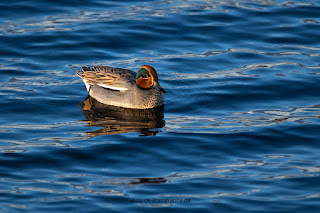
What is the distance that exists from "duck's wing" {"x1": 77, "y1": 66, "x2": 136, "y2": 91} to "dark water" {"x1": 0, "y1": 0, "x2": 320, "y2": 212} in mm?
471

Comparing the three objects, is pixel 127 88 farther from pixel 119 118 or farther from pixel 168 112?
pixel 168 112

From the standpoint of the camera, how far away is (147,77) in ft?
42.6

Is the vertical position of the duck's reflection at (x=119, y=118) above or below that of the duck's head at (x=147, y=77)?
below

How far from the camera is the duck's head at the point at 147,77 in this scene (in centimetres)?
1286

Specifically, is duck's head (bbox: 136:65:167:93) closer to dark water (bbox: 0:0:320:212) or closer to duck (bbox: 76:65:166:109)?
duck (bbox: 76:65:166:109)

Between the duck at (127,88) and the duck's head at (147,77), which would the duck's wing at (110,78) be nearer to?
the duck at (127,88)

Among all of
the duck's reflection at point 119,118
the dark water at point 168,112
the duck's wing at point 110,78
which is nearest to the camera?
the dark water at point 168,112

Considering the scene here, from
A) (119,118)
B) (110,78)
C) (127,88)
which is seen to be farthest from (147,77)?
(119,118)

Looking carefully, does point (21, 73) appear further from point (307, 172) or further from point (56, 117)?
point (307, 172)

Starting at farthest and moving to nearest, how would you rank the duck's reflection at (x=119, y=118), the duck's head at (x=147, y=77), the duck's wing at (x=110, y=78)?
the duck's wing at (x=110, y=78)
the duck's head at (x=147, y=77)
the duck's reflection at (x=119, y=118)

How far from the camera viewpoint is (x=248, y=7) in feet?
63.2

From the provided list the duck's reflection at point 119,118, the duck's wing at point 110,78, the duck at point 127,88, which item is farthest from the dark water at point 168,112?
the duck's wing at point 110,78

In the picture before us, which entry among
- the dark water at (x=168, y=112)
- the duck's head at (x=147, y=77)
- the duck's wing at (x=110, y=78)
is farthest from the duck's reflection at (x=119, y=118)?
the duck's head at (x=147, y=77)

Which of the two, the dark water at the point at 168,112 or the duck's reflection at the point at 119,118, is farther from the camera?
the duck's reflection at the point at 119,118
